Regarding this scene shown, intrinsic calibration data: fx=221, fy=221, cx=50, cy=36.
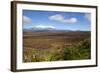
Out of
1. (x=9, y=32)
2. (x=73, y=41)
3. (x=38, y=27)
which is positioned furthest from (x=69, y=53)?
(x=9, y=32)

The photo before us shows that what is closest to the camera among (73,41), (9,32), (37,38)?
(9,32)

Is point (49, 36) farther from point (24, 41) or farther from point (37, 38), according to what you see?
point (24, 41)

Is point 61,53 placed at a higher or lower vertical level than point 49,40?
lower

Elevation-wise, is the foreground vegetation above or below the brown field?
below

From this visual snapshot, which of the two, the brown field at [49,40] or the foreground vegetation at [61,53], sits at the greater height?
the brown field at [49,40]
